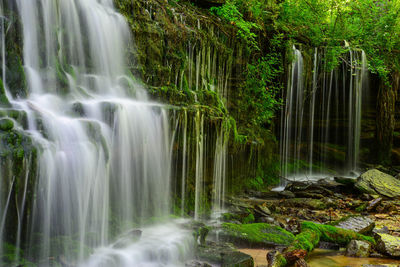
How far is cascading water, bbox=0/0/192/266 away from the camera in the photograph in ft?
15.3

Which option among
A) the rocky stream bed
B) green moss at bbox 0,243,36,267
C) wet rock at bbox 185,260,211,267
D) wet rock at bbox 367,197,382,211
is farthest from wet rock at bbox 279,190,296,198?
green moss at bbox 0,243,36,267

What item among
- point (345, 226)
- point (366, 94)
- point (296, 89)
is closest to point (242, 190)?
point (345, 226)

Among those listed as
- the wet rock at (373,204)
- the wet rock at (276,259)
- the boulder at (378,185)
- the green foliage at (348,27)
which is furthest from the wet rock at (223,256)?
the green foliage at (348,27)

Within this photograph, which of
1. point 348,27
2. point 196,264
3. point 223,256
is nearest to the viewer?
point 196,264

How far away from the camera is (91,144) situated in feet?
17.2

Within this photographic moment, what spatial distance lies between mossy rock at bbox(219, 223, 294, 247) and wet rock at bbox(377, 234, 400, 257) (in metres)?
1.50

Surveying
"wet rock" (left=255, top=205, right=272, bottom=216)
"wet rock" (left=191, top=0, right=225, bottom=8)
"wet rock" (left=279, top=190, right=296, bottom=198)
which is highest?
"wet rock" (left=191, top=0, right=225, bottom=8)

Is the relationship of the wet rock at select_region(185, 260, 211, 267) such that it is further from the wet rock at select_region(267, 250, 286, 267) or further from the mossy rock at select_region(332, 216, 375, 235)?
the mossy rock at select_region(332, 216, 375, 235)

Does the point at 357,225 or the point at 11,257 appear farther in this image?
the point at 357,225

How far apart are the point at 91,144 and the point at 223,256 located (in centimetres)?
254

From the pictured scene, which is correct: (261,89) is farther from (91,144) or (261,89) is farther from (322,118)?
(91,144)

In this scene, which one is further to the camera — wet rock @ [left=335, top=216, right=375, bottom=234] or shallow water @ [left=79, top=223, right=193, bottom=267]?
wet rock @ [left=335, top=216, right=375, bottom=234]

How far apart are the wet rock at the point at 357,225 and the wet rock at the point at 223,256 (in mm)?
2793

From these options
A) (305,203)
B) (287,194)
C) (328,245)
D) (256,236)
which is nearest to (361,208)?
(305,203)
